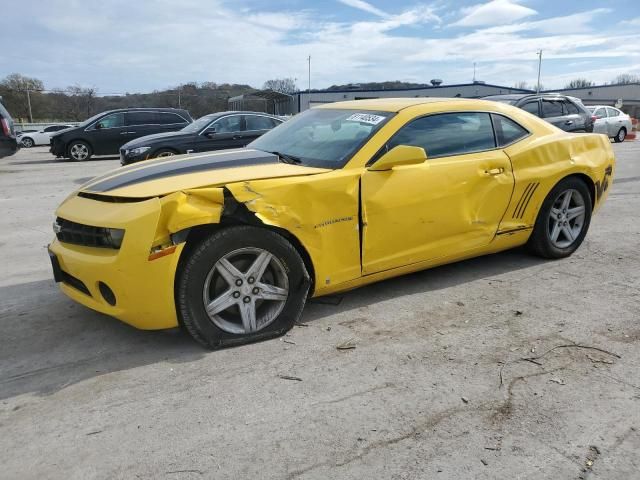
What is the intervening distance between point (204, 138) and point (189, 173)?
27.8 feet

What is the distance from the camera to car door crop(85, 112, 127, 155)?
16.1 metres

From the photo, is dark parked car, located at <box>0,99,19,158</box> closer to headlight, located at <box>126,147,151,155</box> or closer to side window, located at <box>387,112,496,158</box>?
headlight, located at <box>126,147,151,155</box>

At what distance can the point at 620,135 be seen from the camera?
2191 centimetres

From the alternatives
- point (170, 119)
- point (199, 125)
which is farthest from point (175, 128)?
point (199, 125)

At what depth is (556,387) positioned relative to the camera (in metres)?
2.78

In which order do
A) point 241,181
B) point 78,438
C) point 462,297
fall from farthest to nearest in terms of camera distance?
point 462,297
point 241,181
point 78,438

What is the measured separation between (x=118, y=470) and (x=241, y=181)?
1.69 meters

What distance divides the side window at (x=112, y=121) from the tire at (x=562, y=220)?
569 inches

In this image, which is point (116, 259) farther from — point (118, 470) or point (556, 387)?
point (556, 387)

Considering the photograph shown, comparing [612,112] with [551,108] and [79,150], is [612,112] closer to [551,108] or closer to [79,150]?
[551,108]

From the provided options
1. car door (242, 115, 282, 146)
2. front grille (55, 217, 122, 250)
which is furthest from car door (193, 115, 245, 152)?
front grille (55, 217, 122, 250)

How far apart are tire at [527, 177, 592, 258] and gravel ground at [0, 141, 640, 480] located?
58cm

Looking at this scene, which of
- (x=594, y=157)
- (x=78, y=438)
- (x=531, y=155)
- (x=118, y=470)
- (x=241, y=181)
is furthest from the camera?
(x=594, y=157)

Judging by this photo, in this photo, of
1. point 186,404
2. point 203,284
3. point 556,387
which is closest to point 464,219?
point 556,387
